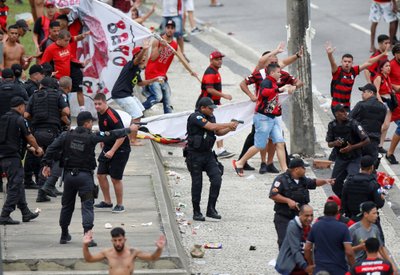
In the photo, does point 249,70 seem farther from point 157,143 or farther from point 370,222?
point 370,222

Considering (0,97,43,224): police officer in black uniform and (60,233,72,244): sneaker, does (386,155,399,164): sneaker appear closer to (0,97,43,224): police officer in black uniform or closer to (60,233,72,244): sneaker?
(0,97,43,224): police officer in black uniform

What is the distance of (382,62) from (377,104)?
9.36 ft

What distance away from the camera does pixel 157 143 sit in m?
22.2

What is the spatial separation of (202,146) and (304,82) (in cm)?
465

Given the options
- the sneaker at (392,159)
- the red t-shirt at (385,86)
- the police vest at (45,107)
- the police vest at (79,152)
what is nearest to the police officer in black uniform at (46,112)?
the police vest at (45,107)

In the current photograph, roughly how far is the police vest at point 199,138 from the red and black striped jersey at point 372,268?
4673mm

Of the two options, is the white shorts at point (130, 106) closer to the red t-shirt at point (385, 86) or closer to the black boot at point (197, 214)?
the black boot at point (197, 214)

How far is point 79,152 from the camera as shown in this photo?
51.7ft

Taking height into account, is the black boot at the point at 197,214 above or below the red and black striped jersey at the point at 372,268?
below

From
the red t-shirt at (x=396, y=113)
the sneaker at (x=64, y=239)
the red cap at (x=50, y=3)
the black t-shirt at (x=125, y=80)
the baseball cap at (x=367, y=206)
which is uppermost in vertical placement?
the red cap at (x=50, y=3)

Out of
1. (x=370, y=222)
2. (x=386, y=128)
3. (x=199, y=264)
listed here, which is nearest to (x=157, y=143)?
(x=386, y=128)

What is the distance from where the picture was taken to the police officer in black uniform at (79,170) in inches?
620

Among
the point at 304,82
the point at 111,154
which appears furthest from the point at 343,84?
the point at 111,154

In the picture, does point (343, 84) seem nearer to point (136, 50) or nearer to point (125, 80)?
point (136, 50)
